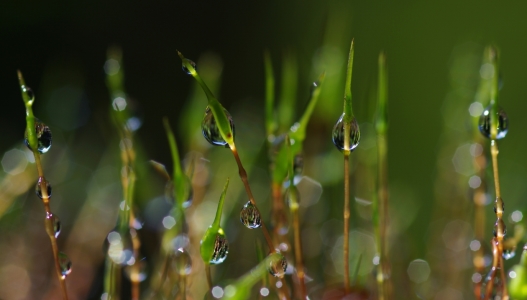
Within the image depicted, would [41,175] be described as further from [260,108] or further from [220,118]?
[260,108]

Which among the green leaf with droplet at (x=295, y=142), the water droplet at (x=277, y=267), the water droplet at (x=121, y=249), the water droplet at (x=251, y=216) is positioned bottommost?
the water droplet at (x=277, y=267)

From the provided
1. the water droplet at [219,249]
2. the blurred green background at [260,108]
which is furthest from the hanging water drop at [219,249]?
the blurred green background at [260,108]

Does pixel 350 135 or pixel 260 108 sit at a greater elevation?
pixel 260 108

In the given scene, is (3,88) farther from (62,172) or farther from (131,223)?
(131,223)

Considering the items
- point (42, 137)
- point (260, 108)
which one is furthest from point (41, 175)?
point (260, 108)

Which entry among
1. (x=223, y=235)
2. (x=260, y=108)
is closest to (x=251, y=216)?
(x=223, y=235)

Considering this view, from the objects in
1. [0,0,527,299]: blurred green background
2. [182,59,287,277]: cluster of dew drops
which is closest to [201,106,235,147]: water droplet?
Result: [182,59,287,277]: cluster of dew drops

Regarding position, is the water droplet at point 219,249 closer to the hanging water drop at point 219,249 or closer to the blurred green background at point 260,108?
the hanging water drop at point 219,249

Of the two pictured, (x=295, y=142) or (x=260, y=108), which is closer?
(x=295, y=142)

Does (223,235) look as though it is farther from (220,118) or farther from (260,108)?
(260,108)
